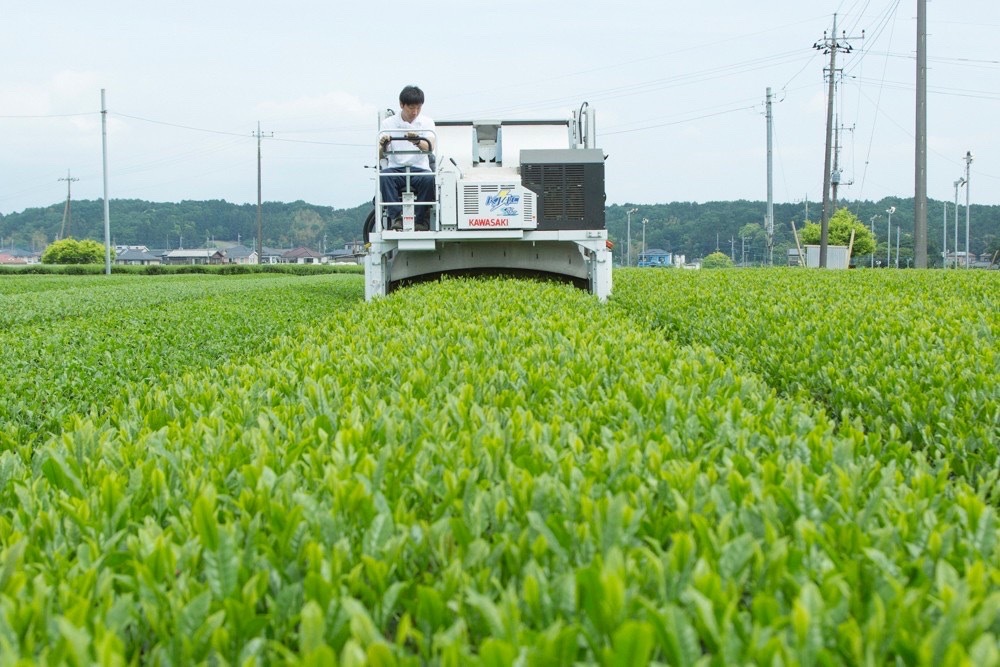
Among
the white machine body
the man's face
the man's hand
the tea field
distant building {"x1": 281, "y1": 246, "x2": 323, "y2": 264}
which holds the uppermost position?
distant building {"x1": 281, "y1": 246, "x2": 323, "y2": 264}

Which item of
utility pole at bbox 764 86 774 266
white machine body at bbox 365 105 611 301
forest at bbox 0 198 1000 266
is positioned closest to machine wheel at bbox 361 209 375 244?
white machine body at bbox 365 105 611 301

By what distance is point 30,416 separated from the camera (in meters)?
5.75

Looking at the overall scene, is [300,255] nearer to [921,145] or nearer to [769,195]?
[769,195]

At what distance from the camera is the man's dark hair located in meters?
12.4

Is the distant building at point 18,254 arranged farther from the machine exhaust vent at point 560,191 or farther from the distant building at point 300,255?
the machine exhaust vent at point 560,191

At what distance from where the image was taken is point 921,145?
27.6m

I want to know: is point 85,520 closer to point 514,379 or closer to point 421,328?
point 514,379

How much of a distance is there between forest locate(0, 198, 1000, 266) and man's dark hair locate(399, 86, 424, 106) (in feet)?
274

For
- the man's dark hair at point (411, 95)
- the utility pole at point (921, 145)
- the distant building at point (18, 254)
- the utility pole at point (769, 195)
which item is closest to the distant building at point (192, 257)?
the distant building at point (18, 254)

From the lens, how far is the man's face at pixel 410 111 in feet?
41.0

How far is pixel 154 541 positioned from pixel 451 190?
1025cm

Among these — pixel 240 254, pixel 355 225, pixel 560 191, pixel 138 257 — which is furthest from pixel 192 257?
pixel 560 191

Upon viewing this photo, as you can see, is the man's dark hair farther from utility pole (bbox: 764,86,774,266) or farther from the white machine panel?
utility pole (bbox: 764,86,774,266)

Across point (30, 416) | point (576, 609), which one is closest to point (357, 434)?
point (576, 609)
